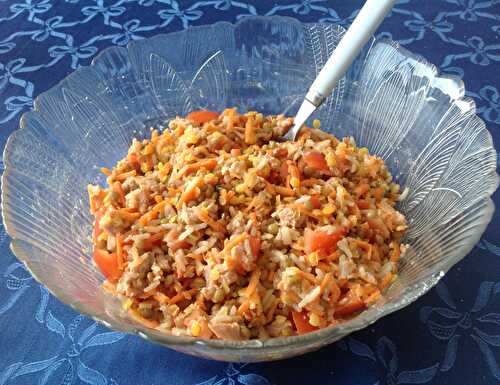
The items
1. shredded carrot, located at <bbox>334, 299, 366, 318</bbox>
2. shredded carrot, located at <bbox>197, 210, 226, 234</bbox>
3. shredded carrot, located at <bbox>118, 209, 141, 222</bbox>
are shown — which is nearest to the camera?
shredded carrot, located at <bbox>334, 299, 366, 318</bbox>

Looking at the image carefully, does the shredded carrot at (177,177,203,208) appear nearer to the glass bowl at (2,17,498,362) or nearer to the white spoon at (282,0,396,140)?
the glass bowl at (2,17,498,362)

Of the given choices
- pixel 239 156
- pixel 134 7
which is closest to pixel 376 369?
pixel 239 156

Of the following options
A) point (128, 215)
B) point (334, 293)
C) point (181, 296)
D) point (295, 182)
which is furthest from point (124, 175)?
point (334, 293)

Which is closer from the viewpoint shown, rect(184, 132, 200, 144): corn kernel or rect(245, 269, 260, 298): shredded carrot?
rect(245, 269, 260, 298): shredded carrot

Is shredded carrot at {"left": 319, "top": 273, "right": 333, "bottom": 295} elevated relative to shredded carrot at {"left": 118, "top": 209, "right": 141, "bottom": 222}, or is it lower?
elevated

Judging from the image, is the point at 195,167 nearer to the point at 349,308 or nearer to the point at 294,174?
the point at 294,174

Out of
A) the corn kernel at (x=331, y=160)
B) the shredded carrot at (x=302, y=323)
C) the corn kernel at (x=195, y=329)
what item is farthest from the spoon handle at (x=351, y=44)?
the corn kernel at (x=195, y=329)

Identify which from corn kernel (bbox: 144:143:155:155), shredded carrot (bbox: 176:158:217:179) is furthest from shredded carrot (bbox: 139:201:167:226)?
corn kernel (bbox: 144:143:155:155)
